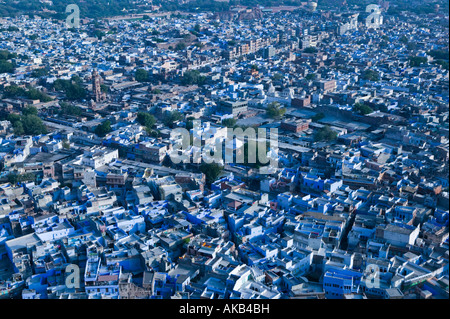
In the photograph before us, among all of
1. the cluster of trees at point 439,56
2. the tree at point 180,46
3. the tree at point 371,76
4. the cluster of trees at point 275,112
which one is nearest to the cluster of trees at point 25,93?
the cluster of trees at point 275,112

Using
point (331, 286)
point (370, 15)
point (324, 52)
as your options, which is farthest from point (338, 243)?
point (370, 15)

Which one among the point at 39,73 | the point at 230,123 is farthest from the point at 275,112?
the point at 39,73

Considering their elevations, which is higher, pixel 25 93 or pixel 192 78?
pixel 192 78

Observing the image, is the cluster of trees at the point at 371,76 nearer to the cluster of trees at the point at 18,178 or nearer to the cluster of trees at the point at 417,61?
the cluster of trees at the point at 417,61

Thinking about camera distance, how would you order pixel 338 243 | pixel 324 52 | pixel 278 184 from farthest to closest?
pixel 324 52, pixel 278 184, pixel 338 243

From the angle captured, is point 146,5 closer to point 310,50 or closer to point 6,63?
point 310,50

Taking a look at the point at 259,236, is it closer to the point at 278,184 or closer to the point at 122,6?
the point at 278,184

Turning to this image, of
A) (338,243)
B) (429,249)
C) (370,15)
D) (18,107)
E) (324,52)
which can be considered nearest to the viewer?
(429,249)
